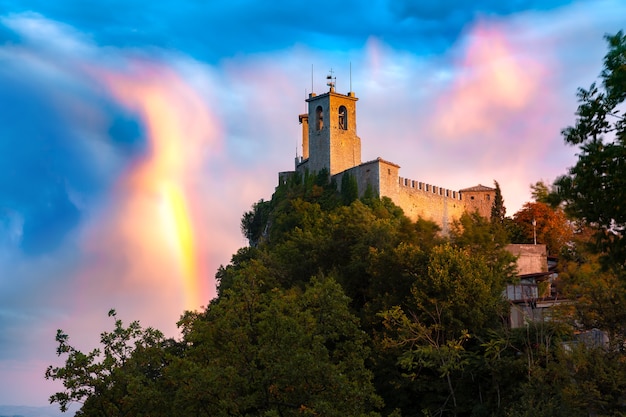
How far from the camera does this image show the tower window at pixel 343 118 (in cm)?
7206

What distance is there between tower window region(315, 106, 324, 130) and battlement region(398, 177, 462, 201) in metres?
8.98

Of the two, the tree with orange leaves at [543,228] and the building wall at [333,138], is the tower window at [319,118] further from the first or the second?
the tree with orange leaves at [543,228]

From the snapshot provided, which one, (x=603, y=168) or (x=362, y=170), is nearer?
(x=603, y=168)

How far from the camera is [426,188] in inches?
2704

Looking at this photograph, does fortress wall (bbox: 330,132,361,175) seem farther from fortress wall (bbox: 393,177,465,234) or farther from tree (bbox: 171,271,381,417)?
tree (bbox: 171,271,381,417)

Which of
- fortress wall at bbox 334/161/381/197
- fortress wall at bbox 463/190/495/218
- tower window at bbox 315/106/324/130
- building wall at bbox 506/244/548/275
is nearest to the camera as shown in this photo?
building wall at bbox 506/244/548/275

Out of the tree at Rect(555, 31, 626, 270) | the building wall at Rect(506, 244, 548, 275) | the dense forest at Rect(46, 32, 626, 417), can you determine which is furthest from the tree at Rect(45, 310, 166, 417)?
the building wall at Rect(506, 244, 548, 275)

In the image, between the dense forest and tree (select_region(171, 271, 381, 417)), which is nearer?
the dense forest

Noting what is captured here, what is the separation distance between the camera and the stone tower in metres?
70.4

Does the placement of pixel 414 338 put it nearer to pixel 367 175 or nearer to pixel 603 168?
pixel 603 168

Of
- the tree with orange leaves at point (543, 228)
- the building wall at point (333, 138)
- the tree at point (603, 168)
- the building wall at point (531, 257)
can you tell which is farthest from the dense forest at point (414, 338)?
the building wall at point (333, 138)

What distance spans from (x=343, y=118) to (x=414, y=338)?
37263mm

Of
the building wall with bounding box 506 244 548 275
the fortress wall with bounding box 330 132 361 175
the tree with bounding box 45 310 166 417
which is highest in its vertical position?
the fortress wall with bounding box 330 132 361 175

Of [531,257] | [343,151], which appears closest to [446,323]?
[531,257]
